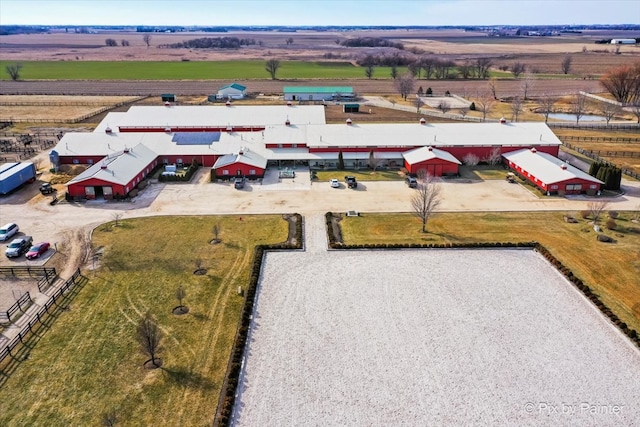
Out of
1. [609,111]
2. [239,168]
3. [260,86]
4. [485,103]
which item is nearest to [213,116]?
[239,168]

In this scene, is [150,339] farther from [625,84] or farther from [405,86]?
[625,84]

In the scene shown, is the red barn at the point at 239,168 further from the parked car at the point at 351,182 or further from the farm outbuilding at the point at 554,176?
the farm outbuilding at the point at 554,176

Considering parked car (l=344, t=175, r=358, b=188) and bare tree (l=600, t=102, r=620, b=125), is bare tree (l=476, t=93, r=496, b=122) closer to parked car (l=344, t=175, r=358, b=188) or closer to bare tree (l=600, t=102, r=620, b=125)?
bare tree (l=600, t=102, r=620, b=125)

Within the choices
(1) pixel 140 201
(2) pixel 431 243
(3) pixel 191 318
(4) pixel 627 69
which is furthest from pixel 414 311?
(4) pixel 627 69

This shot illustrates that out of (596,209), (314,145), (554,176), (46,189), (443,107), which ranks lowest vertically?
(46,189)

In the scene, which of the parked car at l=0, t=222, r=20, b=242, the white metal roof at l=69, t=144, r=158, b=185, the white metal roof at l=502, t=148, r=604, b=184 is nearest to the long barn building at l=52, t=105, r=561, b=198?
the white metal roof at l=69, t=144, r=158, b=185

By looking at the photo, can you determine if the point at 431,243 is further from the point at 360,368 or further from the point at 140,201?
the point at 140,201
